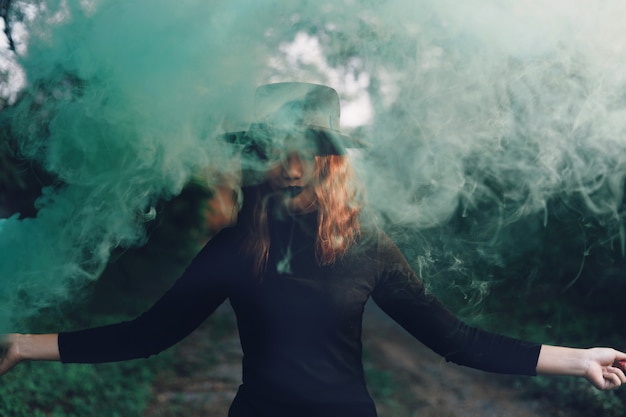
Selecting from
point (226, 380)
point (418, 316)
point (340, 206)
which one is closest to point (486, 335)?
point (418, 316)

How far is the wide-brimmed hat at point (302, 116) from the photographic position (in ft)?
6.89

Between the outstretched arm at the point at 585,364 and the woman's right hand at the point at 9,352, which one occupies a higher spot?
the outstretched arm at the point at 585,364

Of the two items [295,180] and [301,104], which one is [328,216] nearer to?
[295,180]

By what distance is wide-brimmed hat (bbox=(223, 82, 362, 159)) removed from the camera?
2102 mm

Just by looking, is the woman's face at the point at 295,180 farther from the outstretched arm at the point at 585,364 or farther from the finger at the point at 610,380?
the finger at the point at 610,380

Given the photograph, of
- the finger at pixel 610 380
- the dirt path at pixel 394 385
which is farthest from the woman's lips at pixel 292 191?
the dirt path at pixel 394 385

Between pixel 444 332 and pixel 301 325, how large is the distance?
18.9 inches

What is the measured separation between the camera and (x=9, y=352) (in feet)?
6.61

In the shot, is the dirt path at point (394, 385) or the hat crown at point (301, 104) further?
the dirt path at point (394, 385)

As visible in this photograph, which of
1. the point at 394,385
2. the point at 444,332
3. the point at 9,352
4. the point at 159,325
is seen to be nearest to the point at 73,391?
the point at 394,385

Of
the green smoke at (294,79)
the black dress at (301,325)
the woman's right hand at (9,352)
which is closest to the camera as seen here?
the black dress at (301,325)

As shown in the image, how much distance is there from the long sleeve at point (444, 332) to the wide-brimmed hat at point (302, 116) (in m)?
0.44

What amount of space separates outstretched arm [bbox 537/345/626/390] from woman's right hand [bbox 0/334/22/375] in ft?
5.83

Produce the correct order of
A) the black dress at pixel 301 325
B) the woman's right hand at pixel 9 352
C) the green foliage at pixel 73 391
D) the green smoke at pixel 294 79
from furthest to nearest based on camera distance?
the green foliage at pixel 73 391, the green smoke at pixel 294 79, the woman's right hand at pixel 9 352, the black dress at pixel 301 325
